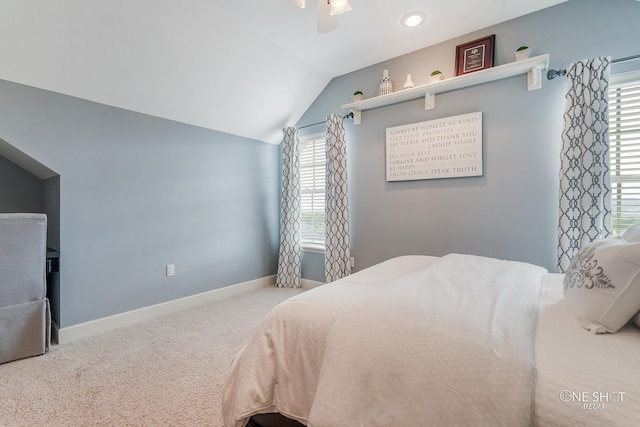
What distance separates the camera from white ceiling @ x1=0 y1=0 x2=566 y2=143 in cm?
196

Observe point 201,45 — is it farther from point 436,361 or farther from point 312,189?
point 436,361

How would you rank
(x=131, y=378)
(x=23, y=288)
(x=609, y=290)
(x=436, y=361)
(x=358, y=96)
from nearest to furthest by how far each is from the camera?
(x=436, y=361)
(x=609, y=290)
(x=131, y=378)
(x=23, y=288)
(x=358, y=96)

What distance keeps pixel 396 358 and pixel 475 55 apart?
2826 millimetres

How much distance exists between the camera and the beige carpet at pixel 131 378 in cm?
146

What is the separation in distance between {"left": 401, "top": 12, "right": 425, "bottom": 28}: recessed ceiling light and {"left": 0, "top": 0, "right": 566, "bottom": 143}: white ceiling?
58 millimetres

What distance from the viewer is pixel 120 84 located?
7.85ft

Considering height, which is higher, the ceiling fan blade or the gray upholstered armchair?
the ceiling fan blade

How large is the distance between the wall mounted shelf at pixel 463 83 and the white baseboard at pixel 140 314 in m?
2.63

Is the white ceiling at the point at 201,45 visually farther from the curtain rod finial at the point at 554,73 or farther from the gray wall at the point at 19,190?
the gray wall at the point at 19,190

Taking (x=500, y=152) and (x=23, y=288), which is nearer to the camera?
(x=23, y=288)

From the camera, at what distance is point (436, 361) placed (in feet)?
2.57

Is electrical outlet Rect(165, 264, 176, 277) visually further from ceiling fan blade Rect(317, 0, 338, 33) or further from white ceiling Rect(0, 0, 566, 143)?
ceiling fan blade Rect(317, 0, 338, 33)

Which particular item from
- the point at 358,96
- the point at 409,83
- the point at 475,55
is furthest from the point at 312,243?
the point at 475,55

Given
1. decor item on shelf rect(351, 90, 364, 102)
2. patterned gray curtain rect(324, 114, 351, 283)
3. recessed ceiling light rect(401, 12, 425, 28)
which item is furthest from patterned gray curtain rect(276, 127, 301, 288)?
recessed ceiling light rect(401, 12, 425, 28)
